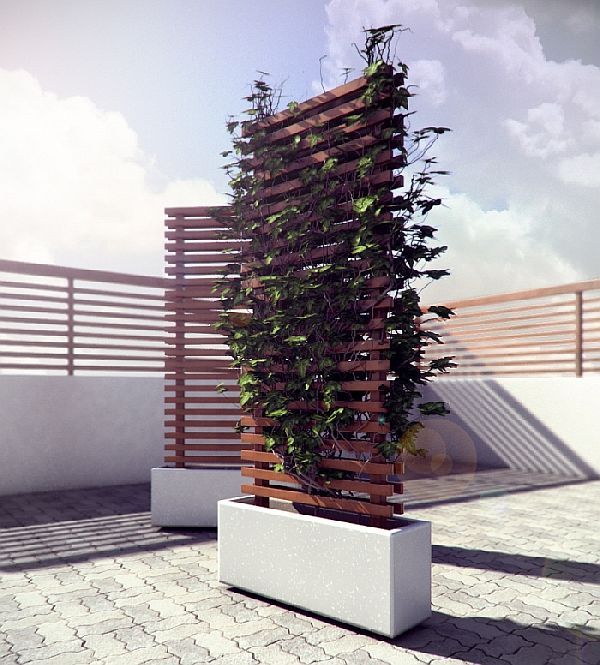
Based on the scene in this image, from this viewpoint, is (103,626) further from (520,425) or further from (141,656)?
(520,425)

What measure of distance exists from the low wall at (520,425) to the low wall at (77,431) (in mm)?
5190

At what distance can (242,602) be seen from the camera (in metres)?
3.82

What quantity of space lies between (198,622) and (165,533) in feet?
7.35

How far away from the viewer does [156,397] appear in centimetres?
862

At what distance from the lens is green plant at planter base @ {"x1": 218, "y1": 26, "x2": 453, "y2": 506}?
11.3 feet

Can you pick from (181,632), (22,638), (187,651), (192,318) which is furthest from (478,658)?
(192,318)

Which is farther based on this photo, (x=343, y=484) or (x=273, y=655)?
(x=343, y=484)

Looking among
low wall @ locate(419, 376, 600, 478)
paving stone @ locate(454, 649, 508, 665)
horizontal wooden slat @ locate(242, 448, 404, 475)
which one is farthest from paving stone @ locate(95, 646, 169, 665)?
low wall @ locate(419, 376, 600, 478)

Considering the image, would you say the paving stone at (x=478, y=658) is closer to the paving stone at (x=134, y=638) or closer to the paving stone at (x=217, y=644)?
the paving stone at (x=217, y=644)

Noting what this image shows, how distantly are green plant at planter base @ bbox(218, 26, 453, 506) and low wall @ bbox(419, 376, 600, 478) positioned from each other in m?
6.37

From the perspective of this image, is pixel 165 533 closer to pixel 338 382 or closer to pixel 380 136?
pixel 338 382

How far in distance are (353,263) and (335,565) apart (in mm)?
1802

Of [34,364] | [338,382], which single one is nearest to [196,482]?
[338,382]

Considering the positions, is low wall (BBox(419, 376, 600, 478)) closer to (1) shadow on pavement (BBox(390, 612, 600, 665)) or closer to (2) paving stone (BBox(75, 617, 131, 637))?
(1) shadow on pavement (BBox(390, 612, 600, 665))
